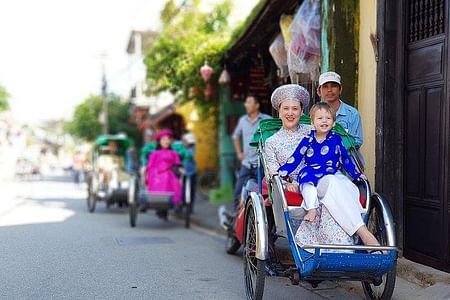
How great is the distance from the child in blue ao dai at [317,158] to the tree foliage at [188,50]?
8.22 m

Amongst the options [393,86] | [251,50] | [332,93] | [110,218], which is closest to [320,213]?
[332,93]

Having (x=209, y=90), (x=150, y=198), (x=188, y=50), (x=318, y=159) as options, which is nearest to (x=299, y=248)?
(x=318, y=159)

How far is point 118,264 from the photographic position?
6.98 metres

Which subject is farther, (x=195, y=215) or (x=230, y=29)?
(x=230, y=29)

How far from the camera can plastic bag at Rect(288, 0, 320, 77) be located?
26.3 feet

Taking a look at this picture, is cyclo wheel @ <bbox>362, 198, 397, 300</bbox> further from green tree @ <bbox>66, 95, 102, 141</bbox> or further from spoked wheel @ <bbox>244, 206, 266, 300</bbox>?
green tree @ <bbox>66, 95, 102, 141</bbox>

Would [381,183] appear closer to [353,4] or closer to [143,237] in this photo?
[353,4]

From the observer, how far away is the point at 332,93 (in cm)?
594

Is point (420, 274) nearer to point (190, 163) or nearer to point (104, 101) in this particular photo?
point (190, 163)

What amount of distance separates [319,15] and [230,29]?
679 centimetres

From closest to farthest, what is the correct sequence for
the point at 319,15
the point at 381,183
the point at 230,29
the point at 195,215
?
the point at 381,183 < the point at 319,15 < the point at 195,215 < the point at 230,29

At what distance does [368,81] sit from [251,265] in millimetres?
2869

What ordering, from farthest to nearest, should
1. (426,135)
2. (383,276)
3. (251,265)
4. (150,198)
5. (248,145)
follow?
(150,198) → (248,145) → (426,135) → (251,265) → (383,276)

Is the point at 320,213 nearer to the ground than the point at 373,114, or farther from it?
nearer to the ground
